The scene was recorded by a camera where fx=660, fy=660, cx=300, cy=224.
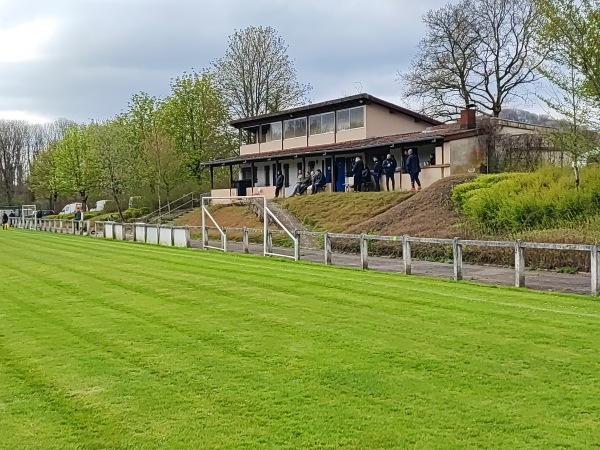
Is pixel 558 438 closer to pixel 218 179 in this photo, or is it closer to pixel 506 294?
pixel 506 294

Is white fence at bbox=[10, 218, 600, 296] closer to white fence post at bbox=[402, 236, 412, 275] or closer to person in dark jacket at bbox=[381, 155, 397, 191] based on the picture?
white fence post at bbox=[402, 236, 412, 275]

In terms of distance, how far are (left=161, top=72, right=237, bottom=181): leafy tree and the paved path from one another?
1270 inches

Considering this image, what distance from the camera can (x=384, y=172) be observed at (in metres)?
32.4

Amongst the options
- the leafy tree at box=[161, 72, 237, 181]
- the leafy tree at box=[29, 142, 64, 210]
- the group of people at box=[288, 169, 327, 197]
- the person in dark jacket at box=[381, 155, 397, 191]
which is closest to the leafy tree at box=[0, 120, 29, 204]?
the leafy tree at box=[29, 142, 64, 210]

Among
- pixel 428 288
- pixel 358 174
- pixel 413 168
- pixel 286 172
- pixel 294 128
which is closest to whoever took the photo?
pixel 428 288

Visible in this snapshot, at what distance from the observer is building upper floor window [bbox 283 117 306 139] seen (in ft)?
143

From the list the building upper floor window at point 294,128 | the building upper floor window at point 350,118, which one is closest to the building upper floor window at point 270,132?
the building upper floor window at point 294,128

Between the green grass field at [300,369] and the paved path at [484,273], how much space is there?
1266 millimetres

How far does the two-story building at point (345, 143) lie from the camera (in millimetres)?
29781

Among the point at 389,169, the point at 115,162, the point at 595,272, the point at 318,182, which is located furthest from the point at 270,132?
the point at 595,272

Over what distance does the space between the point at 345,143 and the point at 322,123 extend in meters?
4.42

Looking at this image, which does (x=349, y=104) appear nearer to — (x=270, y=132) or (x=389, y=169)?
(x=270, y=132)

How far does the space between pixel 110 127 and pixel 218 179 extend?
9657 mm

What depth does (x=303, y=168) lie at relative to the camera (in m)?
41.6
